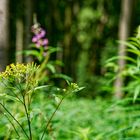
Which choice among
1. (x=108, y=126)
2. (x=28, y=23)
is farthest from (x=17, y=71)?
(x=28, y=23)

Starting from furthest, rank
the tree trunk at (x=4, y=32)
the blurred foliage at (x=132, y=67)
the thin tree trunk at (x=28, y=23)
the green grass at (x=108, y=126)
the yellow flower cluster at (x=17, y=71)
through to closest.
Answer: the thin tree trunk at (x=28, y=23) → the tree trunk at (x=4, y=32) → the green grass at (x=108, y=126) → the blurred foliage at (x=132, y=67) → the yellow flower cluster at (x=17, y=71)

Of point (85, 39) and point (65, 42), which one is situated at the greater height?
point (85, 39)

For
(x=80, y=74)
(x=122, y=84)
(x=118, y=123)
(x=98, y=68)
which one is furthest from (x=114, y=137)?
(x=80, y=74)

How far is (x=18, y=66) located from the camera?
7.14 ft

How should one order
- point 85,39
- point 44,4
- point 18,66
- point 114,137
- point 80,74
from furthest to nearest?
point 80,74 < point 85,39 < point 44,4 < point 114,137 < point 18,66

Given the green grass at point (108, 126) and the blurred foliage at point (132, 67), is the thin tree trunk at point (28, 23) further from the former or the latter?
the blurred foliage at point (132, 67)

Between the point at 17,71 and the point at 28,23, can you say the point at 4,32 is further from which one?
the point at 28,23

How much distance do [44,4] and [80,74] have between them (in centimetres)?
1177

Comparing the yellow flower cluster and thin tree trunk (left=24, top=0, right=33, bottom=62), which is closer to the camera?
the yellow flower cluster

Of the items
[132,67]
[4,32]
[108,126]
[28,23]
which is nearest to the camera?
[132,67]

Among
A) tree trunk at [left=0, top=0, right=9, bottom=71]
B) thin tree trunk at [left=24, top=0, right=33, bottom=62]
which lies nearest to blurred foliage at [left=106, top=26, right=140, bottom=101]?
tree trunk at [left=0, top=0, right=9, bottom=71]

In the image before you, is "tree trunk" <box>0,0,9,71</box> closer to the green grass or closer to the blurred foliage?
the green grass

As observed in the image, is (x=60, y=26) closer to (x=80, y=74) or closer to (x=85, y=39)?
(x=85, y=39)

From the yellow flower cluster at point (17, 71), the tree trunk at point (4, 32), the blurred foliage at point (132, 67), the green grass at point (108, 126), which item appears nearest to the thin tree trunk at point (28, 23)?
Result: the green grass at point (108, 126)
